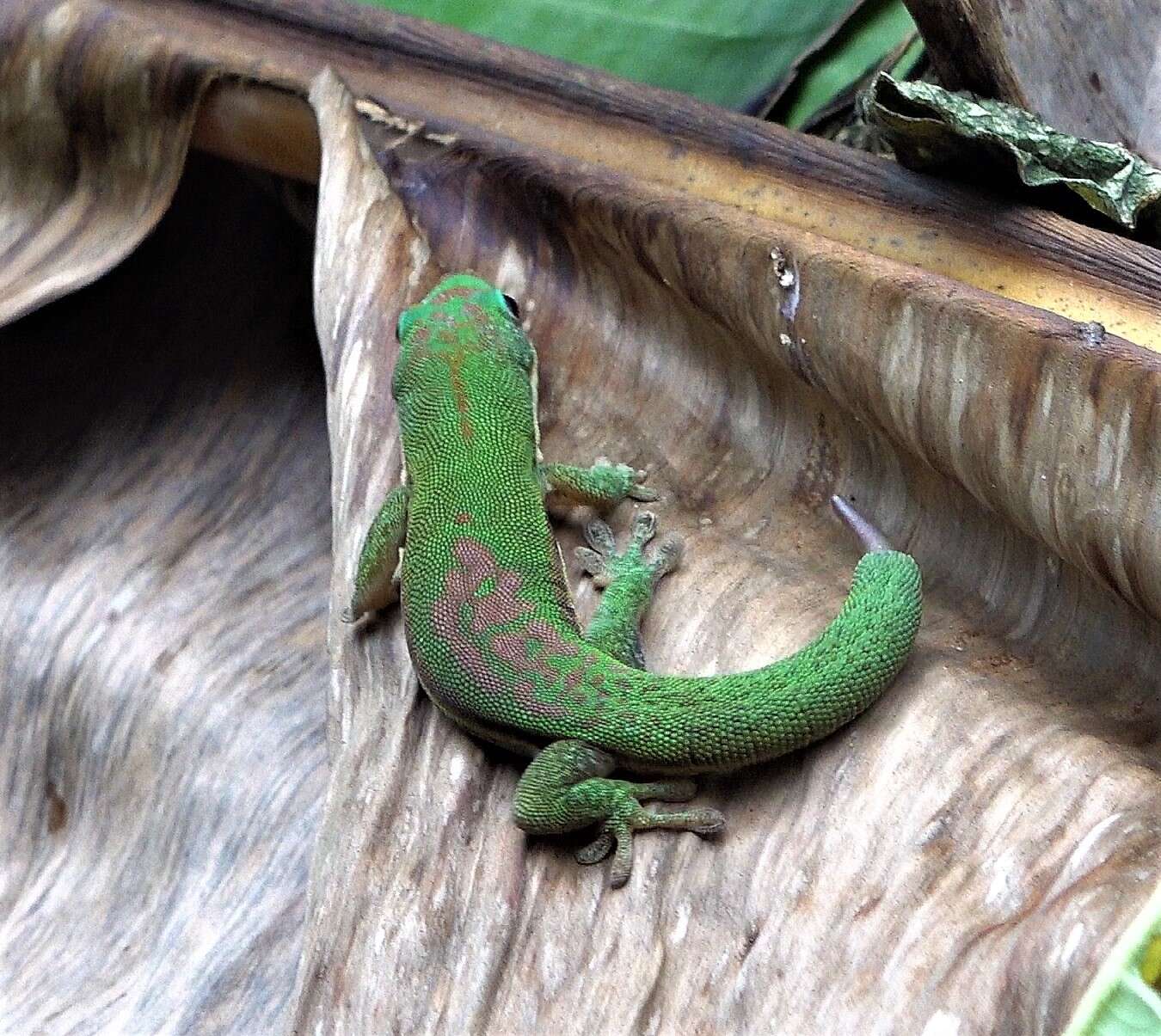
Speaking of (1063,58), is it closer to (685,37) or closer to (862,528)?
(685,37)

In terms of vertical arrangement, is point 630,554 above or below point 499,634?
above

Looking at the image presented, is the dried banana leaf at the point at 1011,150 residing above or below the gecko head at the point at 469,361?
above

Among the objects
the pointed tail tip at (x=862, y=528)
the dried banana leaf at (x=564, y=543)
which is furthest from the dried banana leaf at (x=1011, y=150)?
the pointed tail tip at (x=862, y=528)

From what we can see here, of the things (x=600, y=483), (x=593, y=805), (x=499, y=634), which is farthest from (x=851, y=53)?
(x=593, y=805)

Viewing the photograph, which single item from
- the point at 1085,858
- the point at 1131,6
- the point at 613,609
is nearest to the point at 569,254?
the point at 613,609

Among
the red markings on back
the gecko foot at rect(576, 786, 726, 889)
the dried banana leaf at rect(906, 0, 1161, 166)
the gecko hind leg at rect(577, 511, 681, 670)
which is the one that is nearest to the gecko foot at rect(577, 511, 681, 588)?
the gecko hind leg at rect(577, 511, 681, 670)

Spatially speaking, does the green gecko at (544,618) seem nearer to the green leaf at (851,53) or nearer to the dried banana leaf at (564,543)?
the dried banana leaf at (564,543)

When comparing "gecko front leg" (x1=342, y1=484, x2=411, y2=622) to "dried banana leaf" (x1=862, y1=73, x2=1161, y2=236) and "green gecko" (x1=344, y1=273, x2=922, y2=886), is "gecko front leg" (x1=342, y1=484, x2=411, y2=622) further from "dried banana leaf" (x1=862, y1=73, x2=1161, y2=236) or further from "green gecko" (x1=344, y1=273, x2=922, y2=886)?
"dried banana leaf" (x1=862, y1=73, x2=1161, y2=236)
